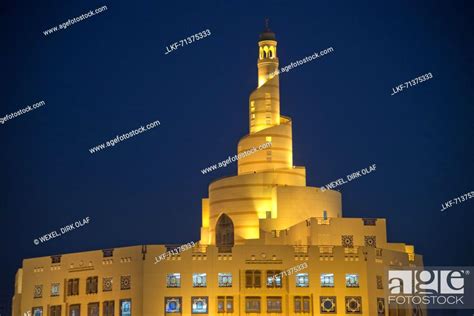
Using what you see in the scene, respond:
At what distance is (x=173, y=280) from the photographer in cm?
7444

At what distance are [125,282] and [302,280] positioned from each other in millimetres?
13950

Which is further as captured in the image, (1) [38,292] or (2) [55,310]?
(1) [38,292]

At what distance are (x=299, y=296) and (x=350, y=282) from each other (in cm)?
423

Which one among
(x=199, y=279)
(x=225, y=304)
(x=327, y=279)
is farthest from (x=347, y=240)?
(x=199, y=279)

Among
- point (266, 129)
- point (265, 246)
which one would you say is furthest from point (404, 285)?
point (266, 129)

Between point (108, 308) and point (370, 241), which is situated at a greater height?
point (370, 241)

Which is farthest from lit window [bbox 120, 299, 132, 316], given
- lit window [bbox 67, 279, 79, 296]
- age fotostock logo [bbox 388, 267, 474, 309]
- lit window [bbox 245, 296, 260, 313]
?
age fotostock logo [bbox 388, 267, 474, 309]

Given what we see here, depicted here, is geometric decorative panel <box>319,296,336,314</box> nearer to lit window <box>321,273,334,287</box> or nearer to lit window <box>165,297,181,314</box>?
lit window <box>321,273,334,287</box>

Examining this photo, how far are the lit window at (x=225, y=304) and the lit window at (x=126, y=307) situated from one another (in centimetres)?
694

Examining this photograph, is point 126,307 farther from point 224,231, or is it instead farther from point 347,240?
point 347,240

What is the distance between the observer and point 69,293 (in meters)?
78.6

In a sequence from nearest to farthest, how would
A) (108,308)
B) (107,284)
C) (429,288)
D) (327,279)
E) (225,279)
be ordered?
1. (225,279)
2. (327,279)
3. (108,308)
4. (107,284)
5. (429,288)

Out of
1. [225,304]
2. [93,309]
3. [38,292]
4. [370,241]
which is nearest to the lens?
[225,304]

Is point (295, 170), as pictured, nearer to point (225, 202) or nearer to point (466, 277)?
point (225, 202)
